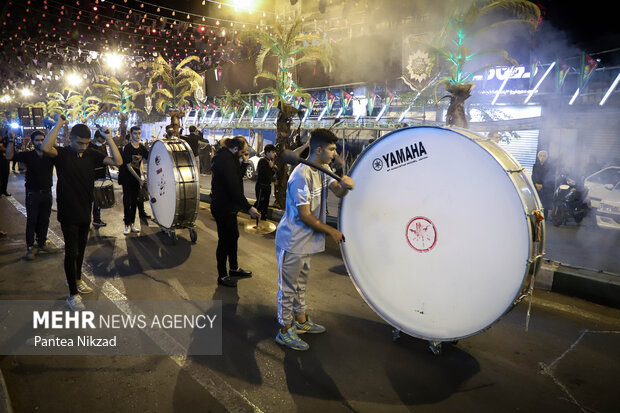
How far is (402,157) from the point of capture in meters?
3.35

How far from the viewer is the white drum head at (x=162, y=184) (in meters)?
7.39

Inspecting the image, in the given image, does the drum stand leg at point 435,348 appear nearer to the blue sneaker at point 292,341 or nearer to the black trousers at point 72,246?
the blue sneaker at point 292,341

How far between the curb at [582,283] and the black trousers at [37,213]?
792cm

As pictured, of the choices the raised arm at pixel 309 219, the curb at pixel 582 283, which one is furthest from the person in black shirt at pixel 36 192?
the curb at pixel 582 283

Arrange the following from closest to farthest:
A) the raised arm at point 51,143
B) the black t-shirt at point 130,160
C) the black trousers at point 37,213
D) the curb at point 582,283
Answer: the raised arm at point 51,143, the curb at point 582,283, the black trousers at point 37,213, the black t-shirt at point 130,160

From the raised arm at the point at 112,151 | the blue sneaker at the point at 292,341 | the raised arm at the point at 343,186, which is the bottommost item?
the blue sneaker at the point at 292,341

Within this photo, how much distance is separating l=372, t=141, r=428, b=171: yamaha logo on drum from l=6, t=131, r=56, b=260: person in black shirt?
230 inches

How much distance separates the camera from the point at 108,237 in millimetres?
8391

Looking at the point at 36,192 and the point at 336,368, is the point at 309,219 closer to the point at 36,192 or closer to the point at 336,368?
the point at 336,368

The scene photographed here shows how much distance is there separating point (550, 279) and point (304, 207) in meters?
4.33

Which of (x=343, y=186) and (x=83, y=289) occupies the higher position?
(x=343, y=186)

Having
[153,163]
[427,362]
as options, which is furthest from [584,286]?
[153,163]

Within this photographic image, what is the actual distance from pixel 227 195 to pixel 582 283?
518cm

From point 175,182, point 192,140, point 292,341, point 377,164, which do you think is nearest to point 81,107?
point 192,140
